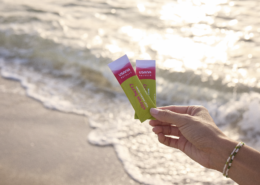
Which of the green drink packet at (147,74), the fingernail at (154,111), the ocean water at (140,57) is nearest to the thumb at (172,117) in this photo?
the fingernail at (154,111)

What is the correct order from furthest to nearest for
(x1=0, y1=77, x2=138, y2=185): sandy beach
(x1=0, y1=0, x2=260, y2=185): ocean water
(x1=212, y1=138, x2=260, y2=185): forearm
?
(x1=0, y1=0, x2=260, y2=185): ocean water
(x1=0, y1=77, x2=138, y2=185): sandy beach
(x1=212, y1=138, x2=260, y2=185): forearm

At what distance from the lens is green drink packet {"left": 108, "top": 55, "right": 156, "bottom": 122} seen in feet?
4.80

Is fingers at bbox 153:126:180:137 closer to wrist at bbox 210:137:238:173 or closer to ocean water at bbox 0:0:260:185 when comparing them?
wrist at bbox 210:137:238:173

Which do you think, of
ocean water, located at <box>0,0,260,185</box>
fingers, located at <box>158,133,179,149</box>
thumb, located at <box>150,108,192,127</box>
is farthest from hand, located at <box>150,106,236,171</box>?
ocean water, located at <box>0,0,260,185</box>

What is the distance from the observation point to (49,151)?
2.06 meters

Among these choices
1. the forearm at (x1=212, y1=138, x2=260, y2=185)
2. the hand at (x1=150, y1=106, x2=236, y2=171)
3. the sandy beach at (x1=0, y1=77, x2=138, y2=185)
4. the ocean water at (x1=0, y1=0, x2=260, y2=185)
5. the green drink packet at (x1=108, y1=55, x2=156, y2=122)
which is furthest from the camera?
the ocean water at (x1=0, y1=0, x2=260, y2=185)

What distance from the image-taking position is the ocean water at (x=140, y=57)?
227cm

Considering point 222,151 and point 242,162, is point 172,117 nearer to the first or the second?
point 222,151

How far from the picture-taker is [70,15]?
15.9ft

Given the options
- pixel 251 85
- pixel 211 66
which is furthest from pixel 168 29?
pixel 251 85

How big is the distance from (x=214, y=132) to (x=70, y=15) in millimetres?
4135

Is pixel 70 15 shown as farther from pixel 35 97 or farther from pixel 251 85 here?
pixel 251 85

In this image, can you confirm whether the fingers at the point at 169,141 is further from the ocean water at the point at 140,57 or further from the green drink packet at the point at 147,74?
the ocean water at the point at 140,57

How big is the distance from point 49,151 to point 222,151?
4.38 ft
